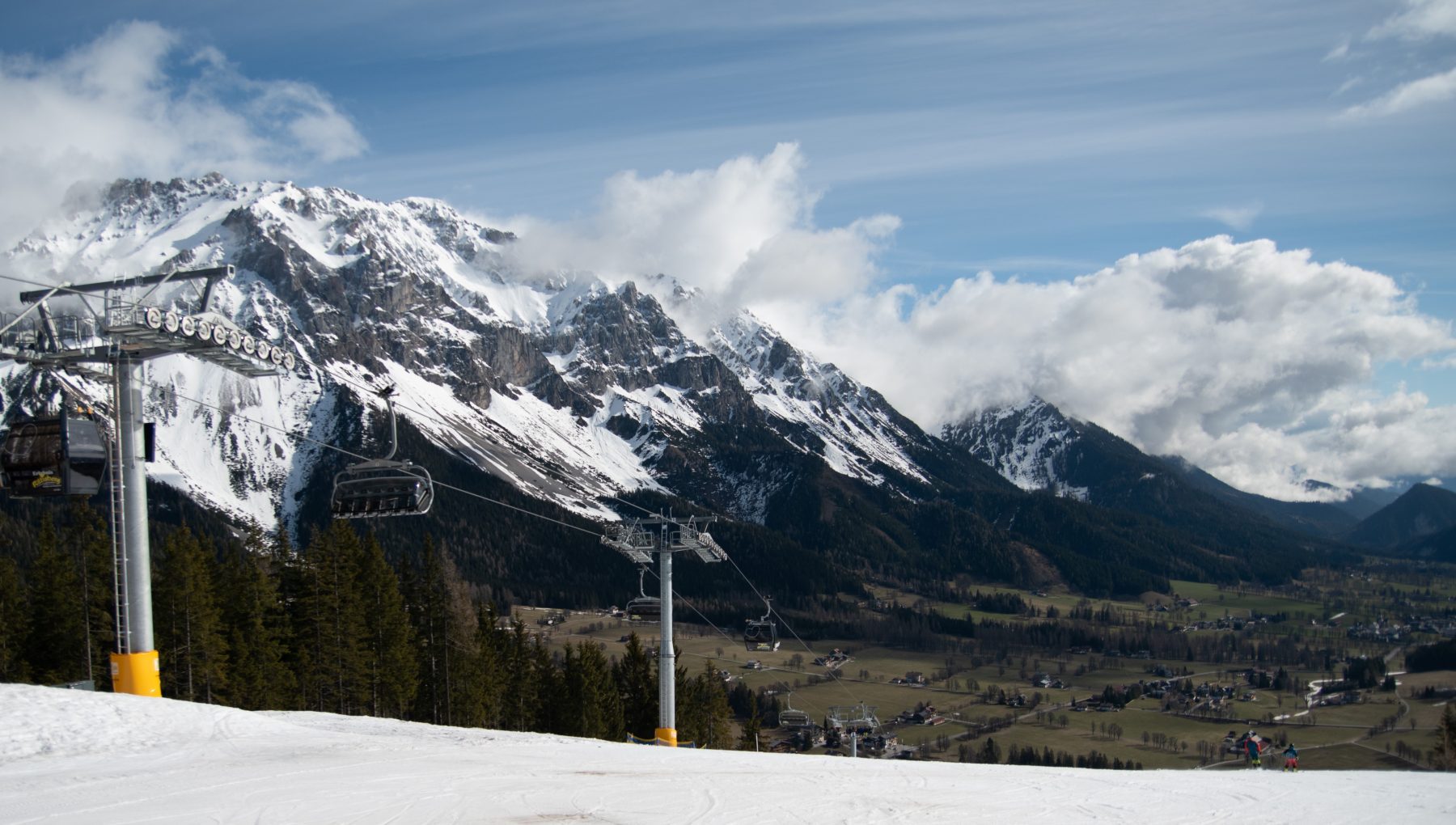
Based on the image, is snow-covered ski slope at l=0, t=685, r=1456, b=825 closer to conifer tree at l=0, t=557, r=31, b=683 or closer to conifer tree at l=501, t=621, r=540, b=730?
conifer tree at l=0, t=557, r=31, b=683

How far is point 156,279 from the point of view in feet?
95.6

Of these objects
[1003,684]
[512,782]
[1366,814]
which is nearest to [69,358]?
[512,782]

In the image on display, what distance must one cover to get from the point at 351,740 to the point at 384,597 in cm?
2797

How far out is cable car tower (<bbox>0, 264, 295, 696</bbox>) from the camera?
27.8 metres

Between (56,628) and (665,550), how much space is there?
27.6m

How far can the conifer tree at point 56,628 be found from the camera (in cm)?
4506

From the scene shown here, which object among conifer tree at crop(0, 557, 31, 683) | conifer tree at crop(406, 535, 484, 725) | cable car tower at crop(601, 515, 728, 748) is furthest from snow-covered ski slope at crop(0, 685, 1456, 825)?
conifer tree at crop(406, 535, 484, 725)

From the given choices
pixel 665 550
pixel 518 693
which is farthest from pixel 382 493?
pixel 518 693

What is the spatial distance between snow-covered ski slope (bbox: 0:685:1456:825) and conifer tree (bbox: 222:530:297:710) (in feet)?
60.1

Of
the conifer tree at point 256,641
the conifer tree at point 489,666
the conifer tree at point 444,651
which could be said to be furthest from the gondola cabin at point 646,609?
the conifer tree at point 256,641

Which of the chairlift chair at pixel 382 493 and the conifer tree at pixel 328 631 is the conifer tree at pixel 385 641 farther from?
the chairlift chair at pixel 382 493

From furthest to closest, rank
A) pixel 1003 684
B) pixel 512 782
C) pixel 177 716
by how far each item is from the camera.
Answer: pixel 1003 684 → pixel 177 716 → pixel 512 782

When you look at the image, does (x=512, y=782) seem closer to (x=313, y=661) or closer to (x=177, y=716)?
(x=177, y=716)

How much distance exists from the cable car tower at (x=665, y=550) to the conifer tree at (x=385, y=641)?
16268 millimetres
